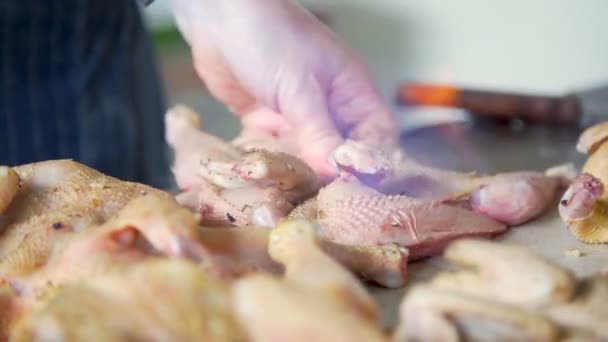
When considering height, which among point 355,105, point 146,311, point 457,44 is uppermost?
point 146,311

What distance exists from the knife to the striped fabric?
2.91ft

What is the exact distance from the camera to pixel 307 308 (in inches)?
19.3

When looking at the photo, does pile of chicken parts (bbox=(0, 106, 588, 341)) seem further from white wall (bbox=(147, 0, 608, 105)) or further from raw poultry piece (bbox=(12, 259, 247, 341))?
white wall (bbox=(147, 0, 608, 105))

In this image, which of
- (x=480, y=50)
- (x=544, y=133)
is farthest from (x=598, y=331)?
(x=480, y=50)

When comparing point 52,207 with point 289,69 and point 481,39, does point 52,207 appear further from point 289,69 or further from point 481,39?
point 481,39

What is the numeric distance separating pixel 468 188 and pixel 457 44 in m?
2.10

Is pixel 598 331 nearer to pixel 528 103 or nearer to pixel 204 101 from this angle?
pixel 528 103

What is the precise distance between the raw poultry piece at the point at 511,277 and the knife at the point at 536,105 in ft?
4.22

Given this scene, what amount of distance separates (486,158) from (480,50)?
4.80ft

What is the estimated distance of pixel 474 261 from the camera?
1.94ft

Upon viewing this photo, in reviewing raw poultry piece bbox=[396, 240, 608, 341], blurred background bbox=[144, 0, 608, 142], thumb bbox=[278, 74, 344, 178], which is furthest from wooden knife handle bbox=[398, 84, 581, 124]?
raw poultry piece bbox=[396, 240, 608, 341]

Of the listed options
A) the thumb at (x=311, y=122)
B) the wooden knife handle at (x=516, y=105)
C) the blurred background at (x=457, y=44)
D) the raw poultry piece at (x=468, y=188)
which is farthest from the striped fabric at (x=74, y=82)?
the raw poultry piece at (x=468, y=188)

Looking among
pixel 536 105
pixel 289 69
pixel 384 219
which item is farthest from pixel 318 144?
pixel 536 105

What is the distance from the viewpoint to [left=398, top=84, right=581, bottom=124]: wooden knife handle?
5.89 feet
